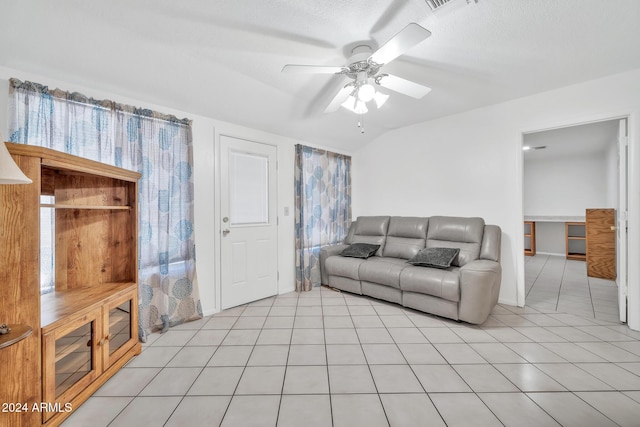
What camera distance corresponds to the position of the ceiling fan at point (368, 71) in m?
1.58

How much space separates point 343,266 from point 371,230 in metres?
0.84

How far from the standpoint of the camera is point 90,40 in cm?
186

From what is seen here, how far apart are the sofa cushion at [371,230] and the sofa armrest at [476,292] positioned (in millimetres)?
1418

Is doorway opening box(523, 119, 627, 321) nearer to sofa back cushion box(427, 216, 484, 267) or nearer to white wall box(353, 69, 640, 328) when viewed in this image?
white wall box(353, 69, 640, 328)

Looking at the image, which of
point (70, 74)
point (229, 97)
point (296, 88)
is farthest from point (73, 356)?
point (296, 88)

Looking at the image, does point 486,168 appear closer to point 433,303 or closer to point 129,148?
point 433,303

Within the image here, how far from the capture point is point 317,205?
4.14 meters

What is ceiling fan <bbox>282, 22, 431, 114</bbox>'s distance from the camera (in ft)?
5.18

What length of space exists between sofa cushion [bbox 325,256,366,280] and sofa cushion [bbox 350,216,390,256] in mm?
508

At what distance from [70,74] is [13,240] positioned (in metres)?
1.54

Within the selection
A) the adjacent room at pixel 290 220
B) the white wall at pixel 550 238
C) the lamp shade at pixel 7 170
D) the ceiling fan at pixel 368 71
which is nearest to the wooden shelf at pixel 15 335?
the adjacent room at pixel 290 220

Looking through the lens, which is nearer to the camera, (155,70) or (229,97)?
(155,70)

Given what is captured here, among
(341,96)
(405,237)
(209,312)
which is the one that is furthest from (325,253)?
(341,96)

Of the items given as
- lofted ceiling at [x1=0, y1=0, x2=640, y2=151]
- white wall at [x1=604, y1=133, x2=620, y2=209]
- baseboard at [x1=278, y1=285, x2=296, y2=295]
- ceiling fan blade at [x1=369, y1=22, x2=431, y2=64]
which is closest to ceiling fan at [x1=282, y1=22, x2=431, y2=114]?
ceiling fan blade at [x1=369, y1=22, x2=431, y2=64]
